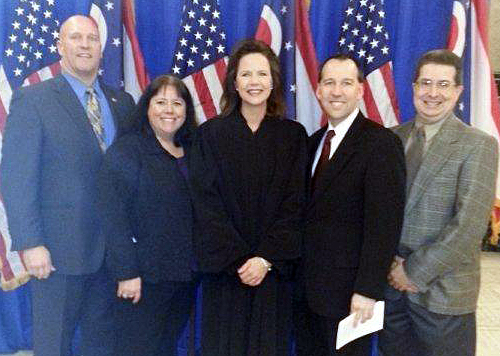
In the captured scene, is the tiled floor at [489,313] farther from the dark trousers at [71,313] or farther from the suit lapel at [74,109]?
the suit lapel at [74,109]

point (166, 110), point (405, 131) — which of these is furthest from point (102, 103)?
point (405, 131)

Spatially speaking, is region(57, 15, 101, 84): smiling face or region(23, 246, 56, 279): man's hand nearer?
region(23, 246, 56, 279): man's hand

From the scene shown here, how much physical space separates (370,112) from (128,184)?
167 cm

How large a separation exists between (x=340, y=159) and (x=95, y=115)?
118 cm

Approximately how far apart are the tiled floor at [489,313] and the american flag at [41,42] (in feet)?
5.91

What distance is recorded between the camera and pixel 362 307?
1745 mm

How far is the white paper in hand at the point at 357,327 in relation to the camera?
5.74 feet

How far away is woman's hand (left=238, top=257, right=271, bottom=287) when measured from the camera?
1.82 m

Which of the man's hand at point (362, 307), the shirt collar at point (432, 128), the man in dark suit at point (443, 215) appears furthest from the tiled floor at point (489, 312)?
the shirt collar at point (432, 128)

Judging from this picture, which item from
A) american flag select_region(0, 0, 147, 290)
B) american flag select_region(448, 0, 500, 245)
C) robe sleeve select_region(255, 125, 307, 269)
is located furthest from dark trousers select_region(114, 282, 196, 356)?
american flag select_region(448, 0, 500, 245)

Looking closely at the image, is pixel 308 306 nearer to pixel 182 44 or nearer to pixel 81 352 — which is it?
pixel 81 352

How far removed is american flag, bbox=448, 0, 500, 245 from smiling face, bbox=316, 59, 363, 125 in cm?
128

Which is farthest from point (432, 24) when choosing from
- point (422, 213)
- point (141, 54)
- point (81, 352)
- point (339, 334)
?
point (81, 352)

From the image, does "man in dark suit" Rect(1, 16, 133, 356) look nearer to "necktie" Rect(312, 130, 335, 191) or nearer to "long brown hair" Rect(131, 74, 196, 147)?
"long brown hair" Rect(131, 74, 196, 147)
